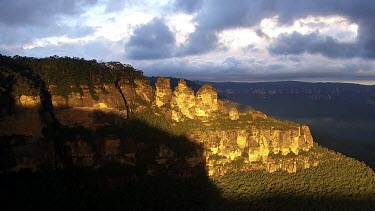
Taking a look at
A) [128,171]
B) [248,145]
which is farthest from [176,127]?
[128,171]

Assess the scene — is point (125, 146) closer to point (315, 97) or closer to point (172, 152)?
point (172, 152)

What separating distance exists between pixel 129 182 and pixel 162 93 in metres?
19.9

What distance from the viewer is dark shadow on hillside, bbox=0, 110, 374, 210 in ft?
147

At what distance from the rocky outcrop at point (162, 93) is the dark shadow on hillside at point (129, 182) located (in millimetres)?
9469

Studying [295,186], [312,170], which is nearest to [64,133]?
[295,186]

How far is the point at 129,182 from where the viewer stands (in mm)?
49781

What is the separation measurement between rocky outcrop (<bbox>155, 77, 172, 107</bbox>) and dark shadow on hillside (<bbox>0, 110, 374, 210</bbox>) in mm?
9469

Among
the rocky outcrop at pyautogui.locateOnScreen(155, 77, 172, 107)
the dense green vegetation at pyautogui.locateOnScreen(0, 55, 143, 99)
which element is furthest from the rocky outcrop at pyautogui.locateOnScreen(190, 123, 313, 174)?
the dense green vegetation at pyautogui.locateOnScreen(0, 55, 143, 99)

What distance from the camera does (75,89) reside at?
54.2 m

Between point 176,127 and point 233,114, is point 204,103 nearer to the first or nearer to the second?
point 233,114

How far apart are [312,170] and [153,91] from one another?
2737cm

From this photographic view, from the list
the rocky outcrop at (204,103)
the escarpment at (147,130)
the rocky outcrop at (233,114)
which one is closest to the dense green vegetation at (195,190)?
the escarpment at (147,130)

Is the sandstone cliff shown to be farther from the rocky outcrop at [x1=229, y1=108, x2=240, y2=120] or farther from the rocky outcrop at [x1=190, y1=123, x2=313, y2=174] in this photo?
the rocky outcrop at [x1=229, y1=108, x2=240, y2=120]

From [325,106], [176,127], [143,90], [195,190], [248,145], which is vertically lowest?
[195,190]
